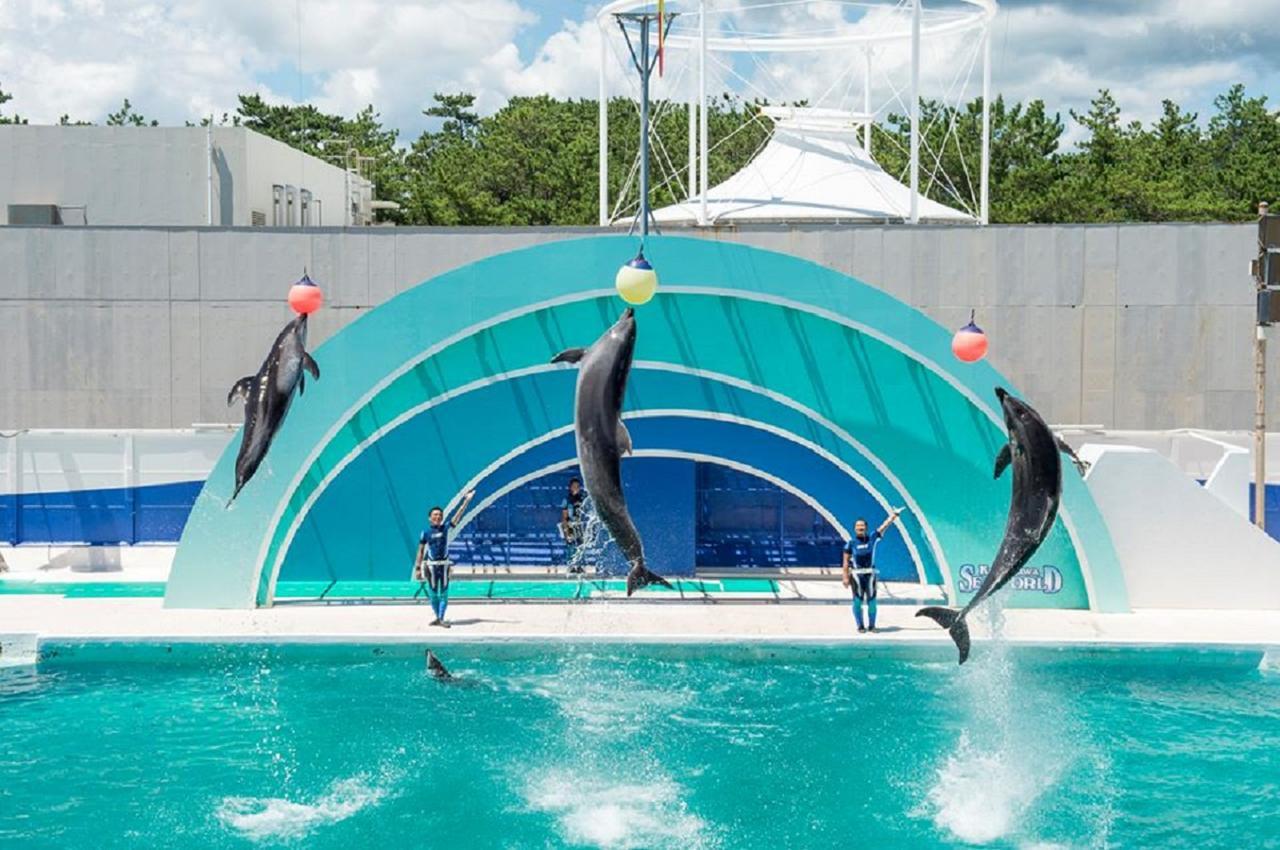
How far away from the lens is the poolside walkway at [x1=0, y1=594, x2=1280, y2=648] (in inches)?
596

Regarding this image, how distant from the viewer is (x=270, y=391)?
11.7 meters

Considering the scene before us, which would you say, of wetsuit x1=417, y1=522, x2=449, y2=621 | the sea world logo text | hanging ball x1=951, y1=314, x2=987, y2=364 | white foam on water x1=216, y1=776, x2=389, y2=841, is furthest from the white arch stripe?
white foam on water x1=216, y1=776, x2=389, y2=841

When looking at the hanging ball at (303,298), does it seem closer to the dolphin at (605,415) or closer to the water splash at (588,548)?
the dolphin at (605,415)

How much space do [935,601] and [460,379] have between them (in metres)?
6.34

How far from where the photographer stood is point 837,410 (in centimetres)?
1662

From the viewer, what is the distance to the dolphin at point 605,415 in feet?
29.3

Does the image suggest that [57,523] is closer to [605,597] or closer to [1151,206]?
[605,597]

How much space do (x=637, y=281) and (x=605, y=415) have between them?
6.82 feet

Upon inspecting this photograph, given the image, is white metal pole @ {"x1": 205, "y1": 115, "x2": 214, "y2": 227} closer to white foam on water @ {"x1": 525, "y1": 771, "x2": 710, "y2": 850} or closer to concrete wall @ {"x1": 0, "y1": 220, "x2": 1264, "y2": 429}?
concrete wall @ {"x1": 0, "y1": 220, "x2": 1264, "y2": 429}

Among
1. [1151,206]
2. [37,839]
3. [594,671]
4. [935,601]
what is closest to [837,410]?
[935,601]

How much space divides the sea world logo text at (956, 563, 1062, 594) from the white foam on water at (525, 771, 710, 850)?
644 centimetres

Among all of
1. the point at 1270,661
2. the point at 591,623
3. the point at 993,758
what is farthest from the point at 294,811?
the point at 1270,661

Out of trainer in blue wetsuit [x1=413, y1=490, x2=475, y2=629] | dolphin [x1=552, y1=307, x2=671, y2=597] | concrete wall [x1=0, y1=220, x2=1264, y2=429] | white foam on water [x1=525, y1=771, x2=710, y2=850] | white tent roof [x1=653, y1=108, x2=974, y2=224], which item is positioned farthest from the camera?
white tent roof [x1=653, y1=108, x2=974, y2=224]

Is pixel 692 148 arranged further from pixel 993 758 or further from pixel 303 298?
pixel 993 758
